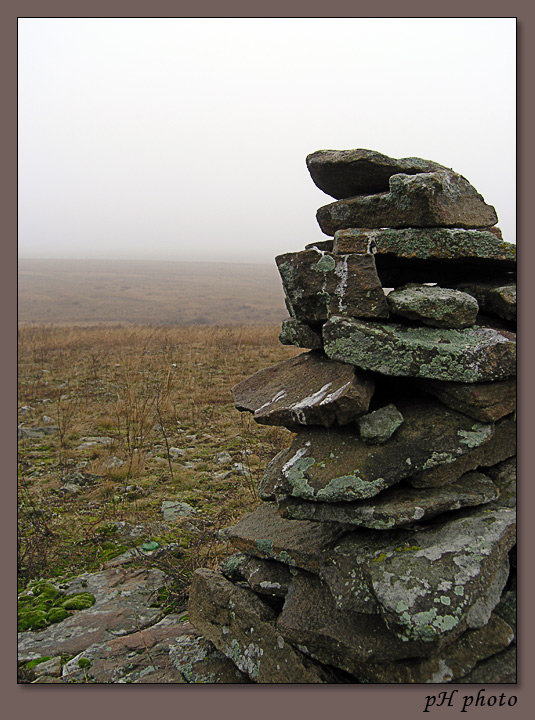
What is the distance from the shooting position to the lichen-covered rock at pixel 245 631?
155 inches

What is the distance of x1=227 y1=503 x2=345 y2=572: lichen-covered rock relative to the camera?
13.4 ft

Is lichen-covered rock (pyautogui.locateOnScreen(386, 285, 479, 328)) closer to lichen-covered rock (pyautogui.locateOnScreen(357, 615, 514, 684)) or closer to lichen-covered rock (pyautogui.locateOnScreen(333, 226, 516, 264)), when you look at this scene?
lichen-covered rock (pyautogui.locateOnScreen(333, 226, 516, 264))

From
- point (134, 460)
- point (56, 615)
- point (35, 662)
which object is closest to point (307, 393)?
point (35, 662)

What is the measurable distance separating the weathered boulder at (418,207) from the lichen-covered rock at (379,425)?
1.58m

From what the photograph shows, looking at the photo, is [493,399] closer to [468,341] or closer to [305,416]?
[468,341]

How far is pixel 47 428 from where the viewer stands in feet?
34.8

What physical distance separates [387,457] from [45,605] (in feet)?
13.9

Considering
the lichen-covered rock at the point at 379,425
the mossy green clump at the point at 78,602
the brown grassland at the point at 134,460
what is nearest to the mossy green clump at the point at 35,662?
the mossy green clump at the point at 78,602

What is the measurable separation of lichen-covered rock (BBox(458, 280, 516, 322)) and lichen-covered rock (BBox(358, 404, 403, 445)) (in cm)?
130

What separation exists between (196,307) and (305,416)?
207 ft

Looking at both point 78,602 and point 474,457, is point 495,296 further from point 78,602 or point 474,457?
point 78,602

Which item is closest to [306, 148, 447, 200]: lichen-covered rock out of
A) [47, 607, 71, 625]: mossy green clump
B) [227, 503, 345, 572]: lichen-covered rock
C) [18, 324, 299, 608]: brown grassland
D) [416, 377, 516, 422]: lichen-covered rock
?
[416, 377, 516, 422]: lichen-covered rock

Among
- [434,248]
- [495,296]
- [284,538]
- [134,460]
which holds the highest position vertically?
[434,248]

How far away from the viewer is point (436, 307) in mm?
3889
